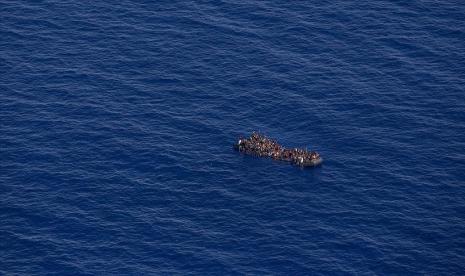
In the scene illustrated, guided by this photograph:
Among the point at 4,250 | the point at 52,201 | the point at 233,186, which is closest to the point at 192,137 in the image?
the point at 233,186

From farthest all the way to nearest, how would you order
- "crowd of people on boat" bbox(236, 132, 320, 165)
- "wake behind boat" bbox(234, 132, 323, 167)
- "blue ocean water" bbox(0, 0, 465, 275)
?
"crowd of people on boat" bbox(236, 132, 320, 165) → "wake behind boat" bbox(234, 132, 323, 167) → "blue ocean water" bbox(0, 0, 465, 275)

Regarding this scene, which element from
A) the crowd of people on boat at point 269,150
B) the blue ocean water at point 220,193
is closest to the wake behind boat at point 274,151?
the crowd of people on boat at point 269,150

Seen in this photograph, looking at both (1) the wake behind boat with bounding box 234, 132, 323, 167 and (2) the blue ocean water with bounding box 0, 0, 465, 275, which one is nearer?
(2) the blue ocean water with bounding box 0, 0, 465, 275

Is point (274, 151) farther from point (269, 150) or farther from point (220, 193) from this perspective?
point (220, 193)

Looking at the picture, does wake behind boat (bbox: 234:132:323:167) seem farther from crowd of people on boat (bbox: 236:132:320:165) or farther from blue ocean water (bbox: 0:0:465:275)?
blue ocean water (bbox: 0:0:465:275)

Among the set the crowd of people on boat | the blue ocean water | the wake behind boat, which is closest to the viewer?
the blue ocean water

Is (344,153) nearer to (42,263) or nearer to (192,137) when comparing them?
(192,137)

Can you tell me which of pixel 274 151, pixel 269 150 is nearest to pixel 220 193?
pixel 269 150

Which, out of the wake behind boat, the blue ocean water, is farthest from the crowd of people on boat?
the blue ocean water
